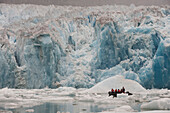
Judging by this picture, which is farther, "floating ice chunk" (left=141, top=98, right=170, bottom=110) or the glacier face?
the glacier face

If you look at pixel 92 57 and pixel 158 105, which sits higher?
pixel 92 57

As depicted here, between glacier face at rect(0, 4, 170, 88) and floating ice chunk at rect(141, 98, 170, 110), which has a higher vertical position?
glacier face at rect(0, 4, 170, 88)

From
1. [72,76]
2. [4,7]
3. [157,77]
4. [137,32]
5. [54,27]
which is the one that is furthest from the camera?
[4,7]

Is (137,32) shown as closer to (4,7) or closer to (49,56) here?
(49,56)

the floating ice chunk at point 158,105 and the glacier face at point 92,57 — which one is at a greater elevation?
the glacier face at point 92,57

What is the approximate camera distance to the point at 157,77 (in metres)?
19.4

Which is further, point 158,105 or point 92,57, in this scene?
point 92,57

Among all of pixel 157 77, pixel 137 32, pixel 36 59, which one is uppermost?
pixel 137 32

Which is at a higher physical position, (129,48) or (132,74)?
(129,48)

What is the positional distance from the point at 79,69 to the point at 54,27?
5691mm

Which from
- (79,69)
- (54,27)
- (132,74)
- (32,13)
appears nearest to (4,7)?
(32,13)

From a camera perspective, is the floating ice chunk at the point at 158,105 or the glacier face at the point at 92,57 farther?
the glacier face at the point at 92,57

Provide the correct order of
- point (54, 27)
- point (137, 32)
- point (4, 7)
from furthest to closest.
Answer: point (4, 7), point (54, 27), point (137, 32)

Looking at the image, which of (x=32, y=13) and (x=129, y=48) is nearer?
(x=129, y=48)
